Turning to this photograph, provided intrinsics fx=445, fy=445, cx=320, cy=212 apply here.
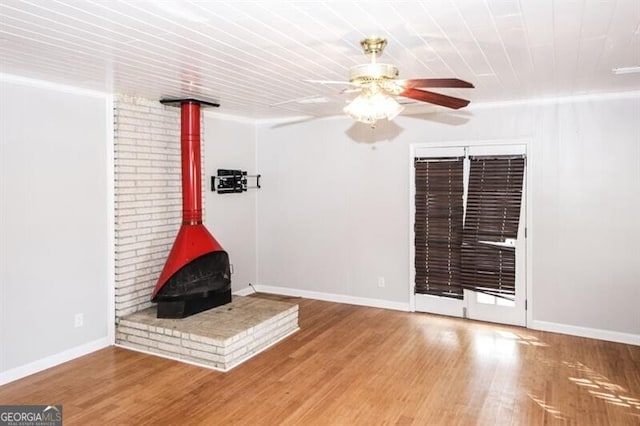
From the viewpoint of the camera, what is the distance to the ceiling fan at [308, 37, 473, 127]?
239 cm

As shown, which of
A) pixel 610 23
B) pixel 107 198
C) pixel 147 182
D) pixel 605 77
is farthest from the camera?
pixel 147 182

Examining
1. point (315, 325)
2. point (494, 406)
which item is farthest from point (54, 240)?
point (494, 406)

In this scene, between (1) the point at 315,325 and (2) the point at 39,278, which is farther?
(1) the point at 315,325

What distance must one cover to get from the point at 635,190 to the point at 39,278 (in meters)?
5.50

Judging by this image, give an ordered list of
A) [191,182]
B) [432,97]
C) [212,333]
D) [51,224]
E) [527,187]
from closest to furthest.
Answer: [432,97], [51,224], [212,333], [191,182], [527,187]

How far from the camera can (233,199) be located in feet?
19.6

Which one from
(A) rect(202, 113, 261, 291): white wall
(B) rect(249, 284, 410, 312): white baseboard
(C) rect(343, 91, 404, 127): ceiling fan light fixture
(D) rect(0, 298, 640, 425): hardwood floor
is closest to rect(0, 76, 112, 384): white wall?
(D) rect(0, 298, 640, 425): hardwood floor

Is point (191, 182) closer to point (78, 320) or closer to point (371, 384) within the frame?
point (78, 320)

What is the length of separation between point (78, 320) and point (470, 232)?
413 centimetres

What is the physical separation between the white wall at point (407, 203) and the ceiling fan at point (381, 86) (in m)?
2.50

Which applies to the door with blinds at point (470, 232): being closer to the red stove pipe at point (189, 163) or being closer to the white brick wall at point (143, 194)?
the red stove pipe at point (189, 163)

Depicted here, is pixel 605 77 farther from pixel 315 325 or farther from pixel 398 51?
pixel 315 325

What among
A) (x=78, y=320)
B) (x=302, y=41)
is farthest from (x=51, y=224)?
(x=302, y=41)

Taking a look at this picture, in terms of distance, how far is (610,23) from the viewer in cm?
241
